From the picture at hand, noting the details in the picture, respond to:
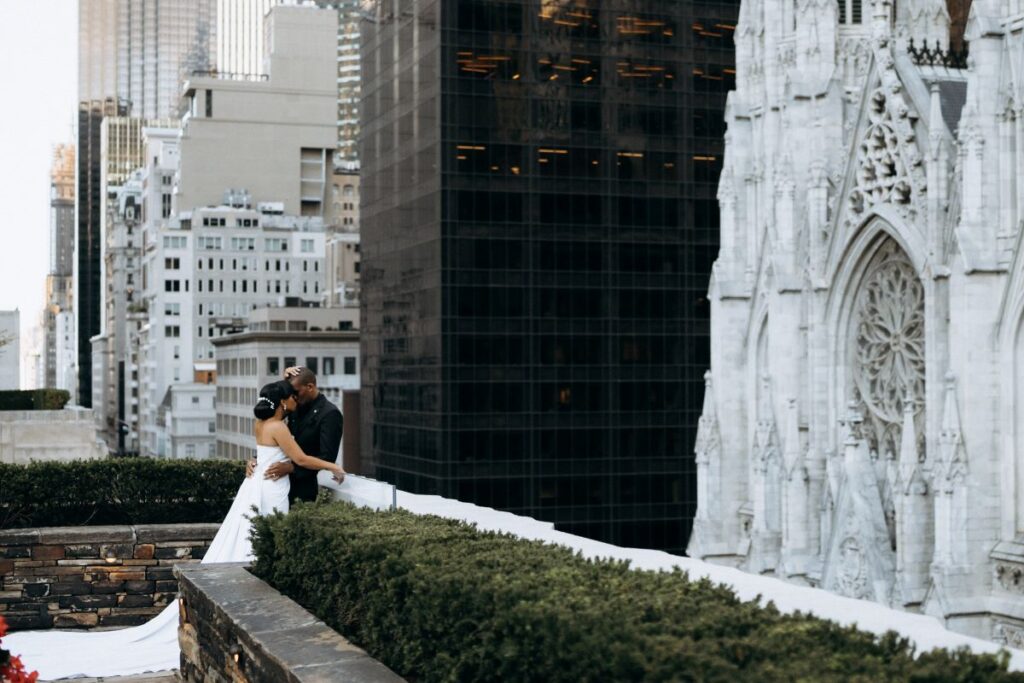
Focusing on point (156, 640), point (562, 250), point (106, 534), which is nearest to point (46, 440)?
point (106, 534)

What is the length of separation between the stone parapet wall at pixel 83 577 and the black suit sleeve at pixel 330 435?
175 inches

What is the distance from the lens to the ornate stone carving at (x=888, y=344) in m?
43.0

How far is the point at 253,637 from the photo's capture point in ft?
34.2

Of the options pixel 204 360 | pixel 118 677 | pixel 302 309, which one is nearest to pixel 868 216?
pixel 118 677

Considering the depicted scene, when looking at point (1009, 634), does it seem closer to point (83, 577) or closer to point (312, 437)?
point (83, 577)

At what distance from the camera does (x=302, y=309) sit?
120750 mm

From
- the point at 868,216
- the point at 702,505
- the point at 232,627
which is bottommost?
the point at 702,505

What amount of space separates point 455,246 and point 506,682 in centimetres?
6716

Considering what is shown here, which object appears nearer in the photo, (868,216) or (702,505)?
(868,216)

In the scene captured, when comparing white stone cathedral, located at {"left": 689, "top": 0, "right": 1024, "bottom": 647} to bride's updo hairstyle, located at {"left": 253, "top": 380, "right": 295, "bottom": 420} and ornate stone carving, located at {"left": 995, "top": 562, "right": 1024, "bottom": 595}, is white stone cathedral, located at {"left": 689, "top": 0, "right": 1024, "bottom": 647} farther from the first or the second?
bride's updo hairstyle, located at {"left": 253, "top": 380, "right": 295, "bottom": 420}

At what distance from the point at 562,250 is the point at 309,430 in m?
61.7

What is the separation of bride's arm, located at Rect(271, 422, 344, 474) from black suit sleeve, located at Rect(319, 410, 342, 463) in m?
0.43

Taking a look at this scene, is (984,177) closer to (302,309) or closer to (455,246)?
(455,246)

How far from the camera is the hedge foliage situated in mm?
6742
